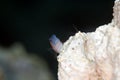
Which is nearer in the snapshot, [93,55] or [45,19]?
[93,55]

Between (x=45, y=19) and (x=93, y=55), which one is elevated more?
(x=45, y=19)

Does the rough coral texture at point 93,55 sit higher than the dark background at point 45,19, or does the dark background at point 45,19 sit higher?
the dark background at point 45,19

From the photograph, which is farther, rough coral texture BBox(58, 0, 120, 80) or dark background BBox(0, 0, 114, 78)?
dark background BBox(0, 0, 114, 78)

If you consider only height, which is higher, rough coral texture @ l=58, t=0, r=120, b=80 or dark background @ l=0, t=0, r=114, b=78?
dark background @ l=0, t=0, r=114, b=78

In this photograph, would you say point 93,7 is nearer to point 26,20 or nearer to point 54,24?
point 54,24
